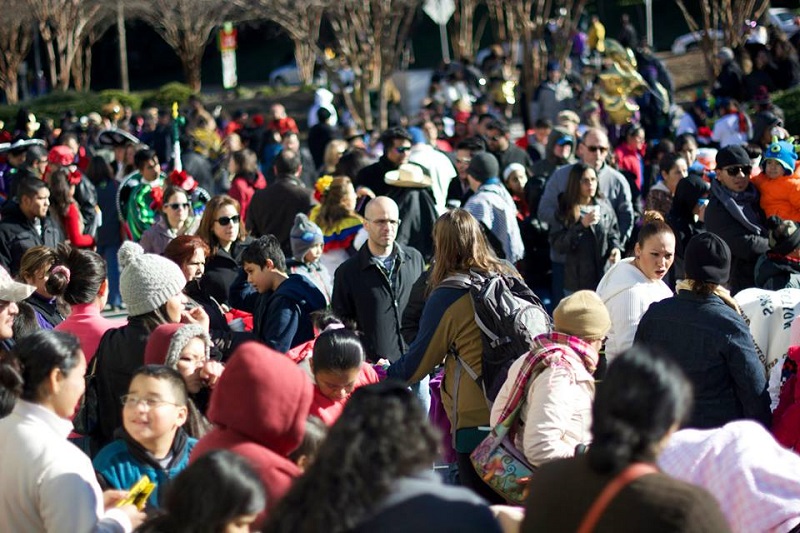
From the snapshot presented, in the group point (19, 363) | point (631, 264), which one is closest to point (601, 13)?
point (631, 264)

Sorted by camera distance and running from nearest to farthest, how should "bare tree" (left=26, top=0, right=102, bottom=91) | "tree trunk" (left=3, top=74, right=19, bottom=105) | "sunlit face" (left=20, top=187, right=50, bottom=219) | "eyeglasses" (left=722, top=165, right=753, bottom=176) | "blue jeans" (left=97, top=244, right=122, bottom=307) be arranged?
"eyeglasses" (left=722, top=165, right=753, bottom=176), "sunlit face" (left=20, top=187, right=50, bottom=219), "blue jeans" (left=97, top=244, right=122, bottom=307), "bare tree" (left=26, top=0, right=102, bottom=91), "tree trunk" (left=3, top=74, right=19, bottom=105)

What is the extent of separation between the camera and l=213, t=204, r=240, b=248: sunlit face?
8414 millimetres

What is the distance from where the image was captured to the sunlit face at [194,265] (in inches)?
295

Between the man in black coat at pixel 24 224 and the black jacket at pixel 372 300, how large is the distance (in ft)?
9.62

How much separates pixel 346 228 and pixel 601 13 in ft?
116

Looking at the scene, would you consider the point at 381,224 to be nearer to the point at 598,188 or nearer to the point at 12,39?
the point at 598,188

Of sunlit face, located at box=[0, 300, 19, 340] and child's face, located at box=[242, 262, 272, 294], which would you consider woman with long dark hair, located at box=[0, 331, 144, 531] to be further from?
child's face, located at box=[242, 262, 272, 294]

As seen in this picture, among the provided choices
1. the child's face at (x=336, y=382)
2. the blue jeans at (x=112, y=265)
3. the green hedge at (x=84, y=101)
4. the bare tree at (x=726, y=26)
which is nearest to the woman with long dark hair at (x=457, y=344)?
the child's face at (x=336, y=382)

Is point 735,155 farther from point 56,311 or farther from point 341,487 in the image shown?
point 341,487

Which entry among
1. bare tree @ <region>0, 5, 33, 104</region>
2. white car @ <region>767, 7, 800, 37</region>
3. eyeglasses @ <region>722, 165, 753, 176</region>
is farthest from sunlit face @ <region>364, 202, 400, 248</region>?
bare tree @ <region>0, 5, 33, 104</region>

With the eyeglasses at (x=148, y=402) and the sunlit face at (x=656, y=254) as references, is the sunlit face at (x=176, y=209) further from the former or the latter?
the eyeglasses at (x=148, y=402)

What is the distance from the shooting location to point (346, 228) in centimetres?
922

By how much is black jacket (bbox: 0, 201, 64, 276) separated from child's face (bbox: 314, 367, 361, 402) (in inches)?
181

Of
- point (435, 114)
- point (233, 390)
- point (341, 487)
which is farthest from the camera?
point (435, 114)
